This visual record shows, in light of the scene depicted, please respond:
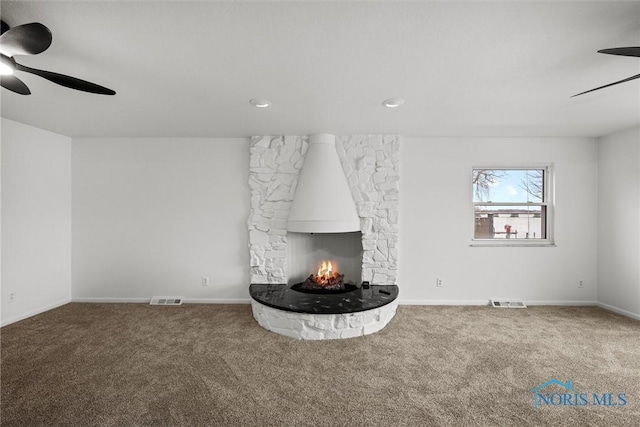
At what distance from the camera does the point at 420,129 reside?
11.7 feet

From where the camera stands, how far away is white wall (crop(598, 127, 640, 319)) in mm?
3496

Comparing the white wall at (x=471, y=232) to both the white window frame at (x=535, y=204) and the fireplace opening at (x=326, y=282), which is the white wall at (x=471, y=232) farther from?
the fireplace opening at (x=326, y=282)

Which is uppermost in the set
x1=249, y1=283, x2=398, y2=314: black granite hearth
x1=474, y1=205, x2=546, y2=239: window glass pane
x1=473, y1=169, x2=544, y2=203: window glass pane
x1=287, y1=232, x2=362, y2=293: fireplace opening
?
x1=473, y1=169, x2=544, y2=203: window glass pane

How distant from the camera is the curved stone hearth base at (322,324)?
2.92 metres

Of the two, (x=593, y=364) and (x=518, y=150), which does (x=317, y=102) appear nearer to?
(x=518, y=150)

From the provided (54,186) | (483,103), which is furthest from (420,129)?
(54,186)

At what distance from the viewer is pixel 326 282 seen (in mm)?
3748

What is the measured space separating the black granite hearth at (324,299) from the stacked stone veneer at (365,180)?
0.32 m

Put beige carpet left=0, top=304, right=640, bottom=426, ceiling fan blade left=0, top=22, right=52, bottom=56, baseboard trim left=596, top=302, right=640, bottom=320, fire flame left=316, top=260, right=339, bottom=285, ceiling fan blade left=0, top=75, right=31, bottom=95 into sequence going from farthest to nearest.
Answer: fire flame left=316, top=260, right=339, bottom=285
baseboard trim left=596, top=302, right=640, bottom=320
beige carpet left=0, top=304, right=640, bottom=426
ceiling fan blade left=0, top=75, right=31, bottom=95
ceiling fan blade left=0, top=22, right=52, bottom=56

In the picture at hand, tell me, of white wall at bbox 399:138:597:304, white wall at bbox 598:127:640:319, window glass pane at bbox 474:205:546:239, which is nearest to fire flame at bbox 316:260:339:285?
white wall at bbox 399:138:597:304

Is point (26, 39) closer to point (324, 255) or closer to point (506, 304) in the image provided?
point (324, 255)

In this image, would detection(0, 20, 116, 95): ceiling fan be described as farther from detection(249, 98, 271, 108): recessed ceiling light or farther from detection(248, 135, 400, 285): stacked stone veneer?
detection(248, 135, 400, 285): stacked stone veneer

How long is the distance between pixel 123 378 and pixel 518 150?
16.8ft

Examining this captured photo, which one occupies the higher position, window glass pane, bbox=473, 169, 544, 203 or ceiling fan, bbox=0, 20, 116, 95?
ceiling fan, bbox=0, 20, 116, 95
